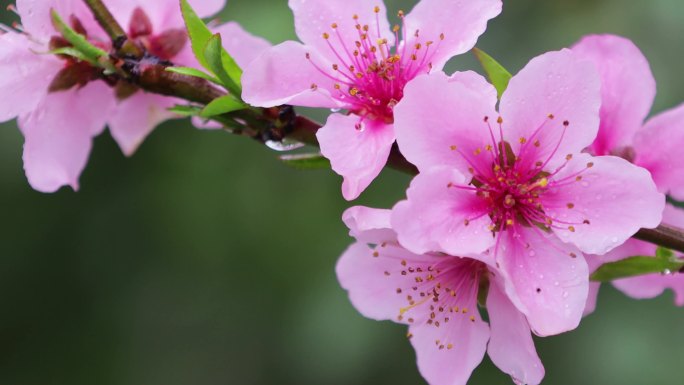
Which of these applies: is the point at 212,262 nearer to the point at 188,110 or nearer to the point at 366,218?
the point at 188,110

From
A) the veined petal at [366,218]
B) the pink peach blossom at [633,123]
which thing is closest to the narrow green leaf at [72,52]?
the veined petal at [366,218]

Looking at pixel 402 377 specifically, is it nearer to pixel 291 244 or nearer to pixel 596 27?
pixel 291 244

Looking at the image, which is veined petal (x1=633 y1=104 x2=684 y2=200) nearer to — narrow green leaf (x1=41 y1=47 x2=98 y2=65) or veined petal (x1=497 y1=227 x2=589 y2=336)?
veined petal (x1=497 y1=227 x2=589 y2=336)

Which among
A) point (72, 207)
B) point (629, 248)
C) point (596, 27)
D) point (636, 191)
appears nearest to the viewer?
point (636, 191)

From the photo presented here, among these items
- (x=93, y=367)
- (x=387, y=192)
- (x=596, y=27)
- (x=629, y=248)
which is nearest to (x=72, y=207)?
(x=93, y=367)

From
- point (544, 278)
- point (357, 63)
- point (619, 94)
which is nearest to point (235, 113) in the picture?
point (357, 63)

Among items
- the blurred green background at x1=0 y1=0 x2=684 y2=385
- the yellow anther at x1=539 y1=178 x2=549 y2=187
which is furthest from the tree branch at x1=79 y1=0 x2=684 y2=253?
the blurred green background at x1=0 y1=0 x2=684 y2=385

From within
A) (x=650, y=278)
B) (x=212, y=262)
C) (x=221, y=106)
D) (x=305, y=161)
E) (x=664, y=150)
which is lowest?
(x=212, y=262)
